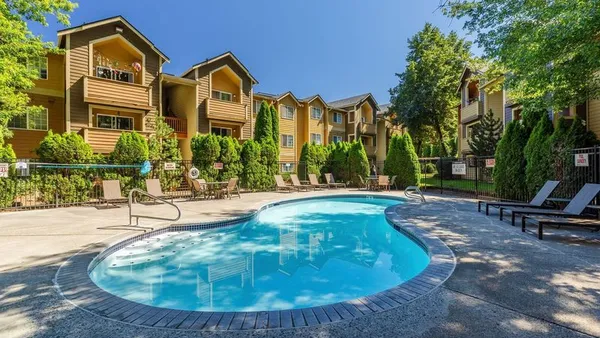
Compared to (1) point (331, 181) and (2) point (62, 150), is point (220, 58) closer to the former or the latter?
(1) point (331, 181)

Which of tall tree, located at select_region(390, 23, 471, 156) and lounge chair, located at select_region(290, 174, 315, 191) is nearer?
lounge chair, located at select_region(290, 174, 315, 191)

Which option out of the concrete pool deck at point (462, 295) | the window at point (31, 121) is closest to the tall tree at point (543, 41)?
the concrete pool deck at point (462, 295)

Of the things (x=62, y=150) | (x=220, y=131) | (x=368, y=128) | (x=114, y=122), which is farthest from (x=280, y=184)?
(x=368, y=128)

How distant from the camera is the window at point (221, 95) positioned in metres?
21.5

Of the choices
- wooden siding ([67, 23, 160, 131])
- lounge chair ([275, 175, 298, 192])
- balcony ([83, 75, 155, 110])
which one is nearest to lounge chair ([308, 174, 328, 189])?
lounge chair ([275, 175, 298, 192])

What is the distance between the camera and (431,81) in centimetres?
2806

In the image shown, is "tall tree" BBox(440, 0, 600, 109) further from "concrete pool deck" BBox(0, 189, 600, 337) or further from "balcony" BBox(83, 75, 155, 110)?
"balcony" BBox(83, 75, 155, 110)

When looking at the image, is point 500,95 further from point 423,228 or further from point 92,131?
point 92,131

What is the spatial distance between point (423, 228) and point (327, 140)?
23374mm

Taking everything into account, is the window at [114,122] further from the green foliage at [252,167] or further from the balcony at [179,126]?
the green foliage at [252,167]

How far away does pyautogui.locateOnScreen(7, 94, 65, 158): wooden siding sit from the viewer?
15.1 metres

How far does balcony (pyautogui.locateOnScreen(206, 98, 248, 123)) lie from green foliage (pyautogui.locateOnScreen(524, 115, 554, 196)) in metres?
16.6

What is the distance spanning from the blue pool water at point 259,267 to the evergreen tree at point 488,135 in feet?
51.8

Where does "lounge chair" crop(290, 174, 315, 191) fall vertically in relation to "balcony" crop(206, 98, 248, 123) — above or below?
below
